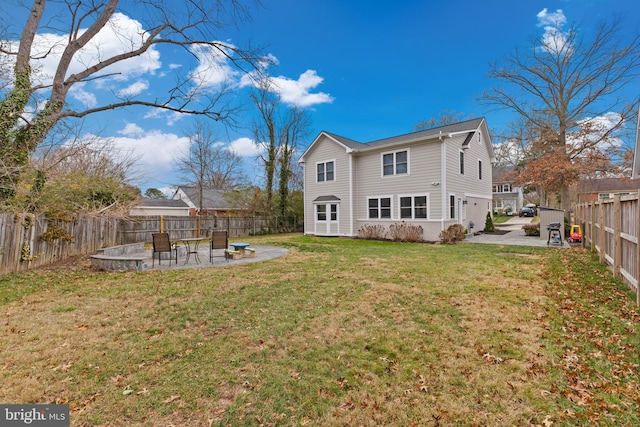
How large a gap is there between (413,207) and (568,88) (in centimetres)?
1379

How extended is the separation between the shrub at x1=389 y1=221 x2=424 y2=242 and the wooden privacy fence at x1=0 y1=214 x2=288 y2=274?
1281 centimetres

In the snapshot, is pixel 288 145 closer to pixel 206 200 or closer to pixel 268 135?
pixel 268 135

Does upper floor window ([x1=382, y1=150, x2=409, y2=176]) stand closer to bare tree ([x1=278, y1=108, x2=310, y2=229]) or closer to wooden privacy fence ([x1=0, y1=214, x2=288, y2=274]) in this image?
bare tree ([x1=278, y1=108, x2=310, y2=229])

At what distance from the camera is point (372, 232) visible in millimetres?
16625

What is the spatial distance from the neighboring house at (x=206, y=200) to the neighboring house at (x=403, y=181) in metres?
14.1

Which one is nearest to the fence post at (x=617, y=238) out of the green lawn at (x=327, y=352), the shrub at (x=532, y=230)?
the green lawn at (x=327, y=352)

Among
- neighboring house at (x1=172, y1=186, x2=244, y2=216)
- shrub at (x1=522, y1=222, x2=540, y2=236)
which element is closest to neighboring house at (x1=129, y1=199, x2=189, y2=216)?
neighboring house at (x1=172, y1=186, x2=244, y2=216)

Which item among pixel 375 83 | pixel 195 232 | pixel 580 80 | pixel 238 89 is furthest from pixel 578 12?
pixel 195 232

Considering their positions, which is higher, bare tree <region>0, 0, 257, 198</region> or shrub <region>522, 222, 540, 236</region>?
bare tree <region>0, 0, 257, 198</region>

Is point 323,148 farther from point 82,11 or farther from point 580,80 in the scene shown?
point 580,80

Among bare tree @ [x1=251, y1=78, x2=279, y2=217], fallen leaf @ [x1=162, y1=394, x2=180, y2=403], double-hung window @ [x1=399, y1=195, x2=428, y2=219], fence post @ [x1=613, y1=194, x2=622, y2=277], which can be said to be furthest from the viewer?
bare tree @ [x1=251, y1=78, x2=279, y2=217]

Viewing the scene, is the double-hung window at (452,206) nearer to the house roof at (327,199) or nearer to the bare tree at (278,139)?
the house roof at (327,199)

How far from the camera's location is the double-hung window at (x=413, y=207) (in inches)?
591

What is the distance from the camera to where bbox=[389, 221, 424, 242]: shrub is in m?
14.9
